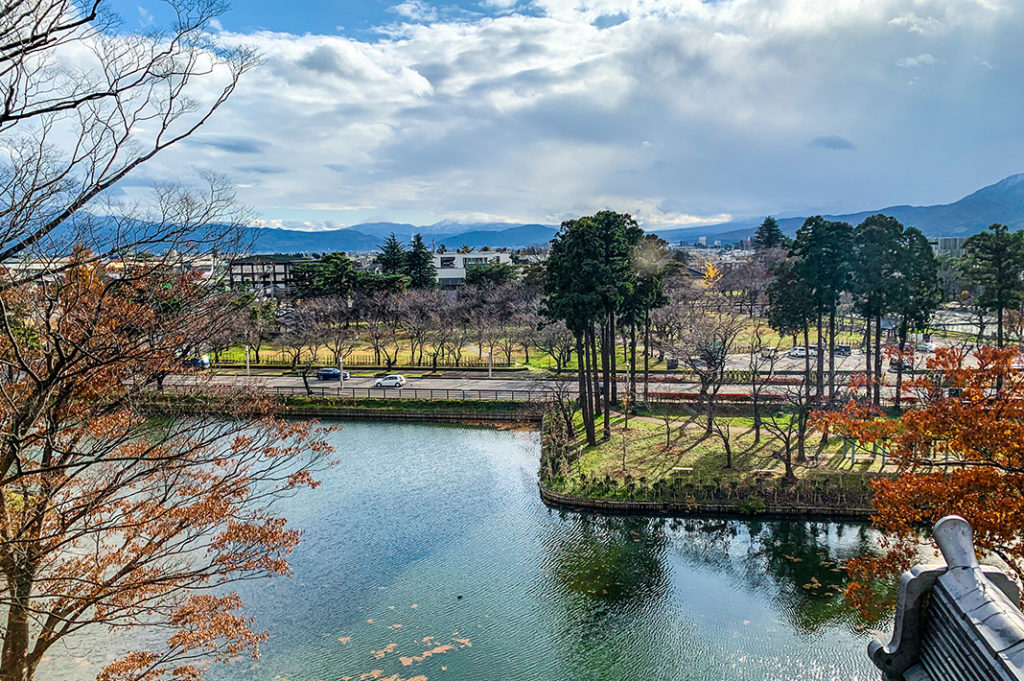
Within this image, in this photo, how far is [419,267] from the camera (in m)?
46.9

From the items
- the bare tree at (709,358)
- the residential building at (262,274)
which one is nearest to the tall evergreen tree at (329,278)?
the residential building at (262,274)

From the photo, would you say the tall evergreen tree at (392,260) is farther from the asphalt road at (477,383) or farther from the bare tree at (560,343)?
the asphalt road at (477,383)

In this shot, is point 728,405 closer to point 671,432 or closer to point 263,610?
point 671,432

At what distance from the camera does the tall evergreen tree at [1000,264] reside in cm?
2202

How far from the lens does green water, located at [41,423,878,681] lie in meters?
10.4

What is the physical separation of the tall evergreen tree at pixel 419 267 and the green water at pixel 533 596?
29.1 metres

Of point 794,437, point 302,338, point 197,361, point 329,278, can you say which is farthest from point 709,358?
point 329,278

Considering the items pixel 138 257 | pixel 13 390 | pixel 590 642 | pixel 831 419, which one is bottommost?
pixel 590 642

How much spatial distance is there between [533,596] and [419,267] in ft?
120

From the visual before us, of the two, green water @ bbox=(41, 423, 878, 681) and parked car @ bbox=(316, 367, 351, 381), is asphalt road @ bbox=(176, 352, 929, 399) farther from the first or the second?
green water @ bbox=(41, 423, 878, 681)

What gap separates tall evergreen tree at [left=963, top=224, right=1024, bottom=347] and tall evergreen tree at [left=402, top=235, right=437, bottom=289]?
3236 centimetres

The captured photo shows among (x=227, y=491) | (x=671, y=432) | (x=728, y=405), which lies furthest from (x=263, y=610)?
(x=728, y=405)

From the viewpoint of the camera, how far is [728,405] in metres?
24.2

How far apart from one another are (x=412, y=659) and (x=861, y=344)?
31.8 m
